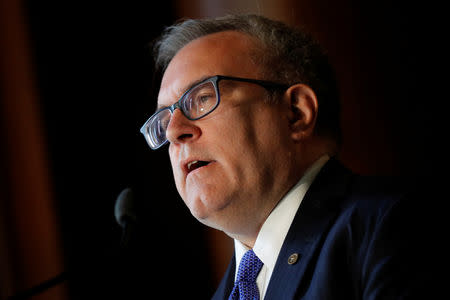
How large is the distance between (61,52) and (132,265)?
111cm

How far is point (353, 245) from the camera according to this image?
1068 millimetres

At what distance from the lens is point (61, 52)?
7.13ft

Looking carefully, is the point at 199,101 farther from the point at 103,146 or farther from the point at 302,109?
the point at 103,146

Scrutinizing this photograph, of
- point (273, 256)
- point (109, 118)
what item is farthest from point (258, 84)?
point (109, 118)

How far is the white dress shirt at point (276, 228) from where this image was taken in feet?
4.31

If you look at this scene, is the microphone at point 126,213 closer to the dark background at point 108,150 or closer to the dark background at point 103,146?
the dark background at point 108,150

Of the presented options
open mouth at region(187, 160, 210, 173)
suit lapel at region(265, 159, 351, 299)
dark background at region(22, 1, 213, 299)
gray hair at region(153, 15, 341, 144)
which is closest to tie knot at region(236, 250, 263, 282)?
suit lapel at region(265, 159, 351, 299)

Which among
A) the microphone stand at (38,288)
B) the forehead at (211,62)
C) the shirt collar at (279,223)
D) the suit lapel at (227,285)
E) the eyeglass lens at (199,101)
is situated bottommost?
the suit lapel at (227,285)

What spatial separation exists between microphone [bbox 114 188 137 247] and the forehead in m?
0.42

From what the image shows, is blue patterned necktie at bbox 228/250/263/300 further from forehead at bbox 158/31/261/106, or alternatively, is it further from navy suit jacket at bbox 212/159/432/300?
forehead at bbox 158/31/261/106

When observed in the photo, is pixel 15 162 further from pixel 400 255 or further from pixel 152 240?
pixel 400 255

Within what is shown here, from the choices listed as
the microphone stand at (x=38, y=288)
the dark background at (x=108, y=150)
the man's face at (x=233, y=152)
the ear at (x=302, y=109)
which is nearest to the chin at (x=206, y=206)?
the man's face at (x=233, y=152)

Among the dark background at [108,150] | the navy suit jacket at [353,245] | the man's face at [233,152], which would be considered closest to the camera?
the navy suit jacket at [353,245]

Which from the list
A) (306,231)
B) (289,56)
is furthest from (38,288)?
(289,56)
